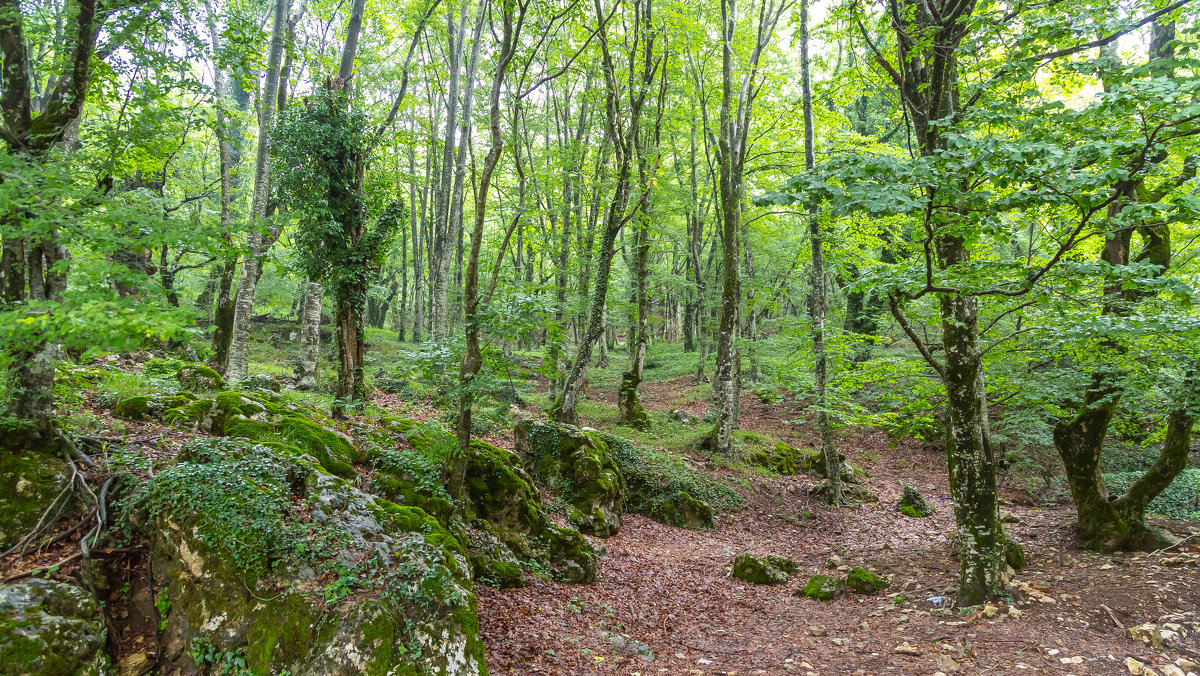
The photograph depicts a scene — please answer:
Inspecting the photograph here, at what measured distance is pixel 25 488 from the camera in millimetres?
3936

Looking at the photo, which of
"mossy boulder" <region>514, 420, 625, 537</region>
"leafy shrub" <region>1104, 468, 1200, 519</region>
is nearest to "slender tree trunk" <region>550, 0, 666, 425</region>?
"mossy boulder" <region>514, 420, 625, 537</region>

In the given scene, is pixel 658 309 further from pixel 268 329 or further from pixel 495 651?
pixel 495 651

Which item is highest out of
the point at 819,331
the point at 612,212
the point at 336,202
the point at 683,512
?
the point at 612,212

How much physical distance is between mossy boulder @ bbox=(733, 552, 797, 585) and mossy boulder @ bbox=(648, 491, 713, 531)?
212cm

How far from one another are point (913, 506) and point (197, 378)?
43.3ft

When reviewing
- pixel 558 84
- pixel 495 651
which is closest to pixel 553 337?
pixel 495 651

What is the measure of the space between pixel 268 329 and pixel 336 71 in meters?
15.8

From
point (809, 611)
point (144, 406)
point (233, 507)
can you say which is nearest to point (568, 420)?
point (809, 611)

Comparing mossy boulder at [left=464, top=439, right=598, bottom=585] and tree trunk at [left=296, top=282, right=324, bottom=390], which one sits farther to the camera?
tree trunk at [left=296, top=282, right=324, bottom=390]

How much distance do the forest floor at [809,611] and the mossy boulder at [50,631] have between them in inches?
9.1

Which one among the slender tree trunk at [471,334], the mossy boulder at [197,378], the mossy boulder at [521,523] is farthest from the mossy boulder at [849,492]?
the mossy boulder at [197,378]

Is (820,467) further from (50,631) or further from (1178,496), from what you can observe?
(50,631)

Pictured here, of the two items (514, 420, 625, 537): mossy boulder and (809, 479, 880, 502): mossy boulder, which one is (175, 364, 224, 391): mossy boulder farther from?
(809, 479, 880, 502): mossy boulder

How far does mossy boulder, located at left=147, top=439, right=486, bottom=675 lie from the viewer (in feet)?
11.9
